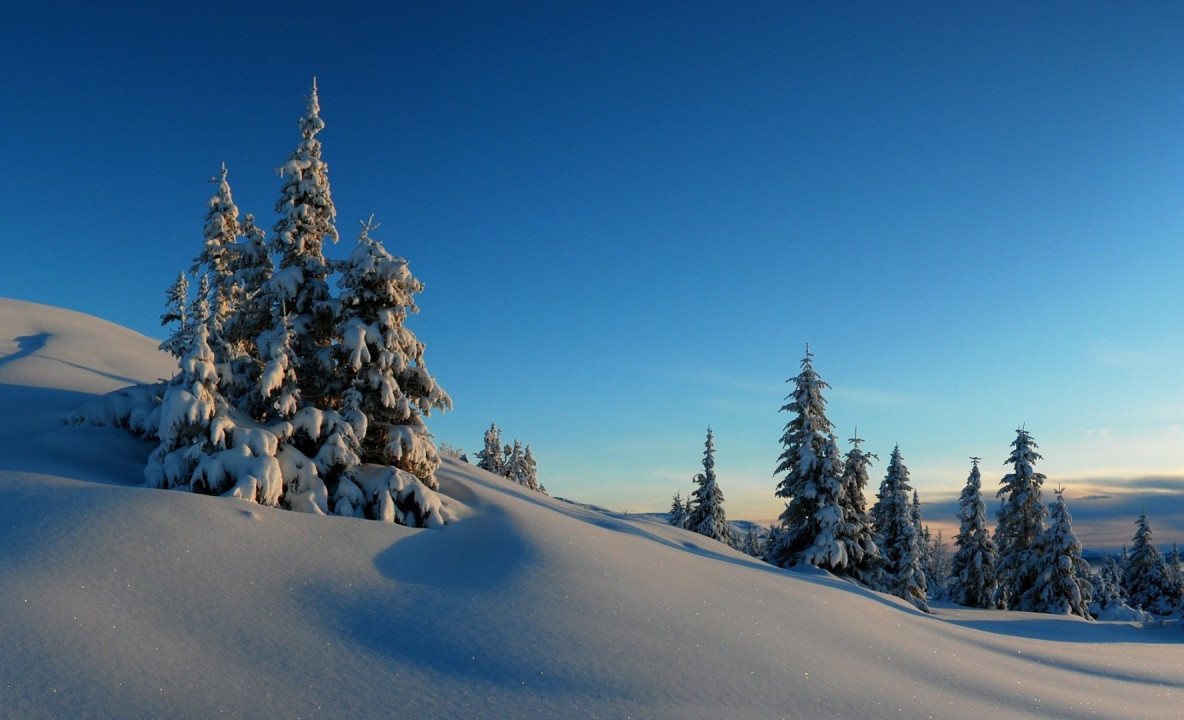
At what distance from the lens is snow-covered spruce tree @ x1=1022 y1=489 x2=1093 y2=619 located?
37031mm

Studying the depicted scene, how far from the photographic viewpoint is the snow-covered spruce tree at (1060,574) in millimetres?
37031

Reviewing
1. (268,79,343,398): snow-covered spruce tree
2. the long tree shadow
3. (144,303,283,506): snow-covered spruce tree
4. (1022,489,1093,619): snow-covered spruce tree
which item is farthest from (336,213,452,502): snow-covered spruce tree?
(1022,489,1093,619): snow-covered spruce tree

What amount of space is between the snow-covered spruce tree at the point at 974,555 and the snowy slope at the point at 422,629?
31.6 meters

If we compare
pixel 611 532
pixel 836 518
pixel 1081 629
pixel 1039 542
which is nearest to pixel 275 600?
pixel 611 532

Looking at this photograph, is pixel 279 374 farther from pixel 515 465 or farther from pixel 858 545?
pixel 515 465

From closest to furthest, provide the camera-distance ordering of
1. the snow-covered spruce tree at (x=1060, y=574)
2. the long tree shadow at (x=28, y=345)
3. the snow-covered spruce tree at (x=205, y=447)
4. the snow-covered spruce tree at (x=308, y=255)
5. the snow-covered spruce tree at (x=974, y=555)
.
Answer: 1. the snow-covered spruce tree at (x=205, y=447)
2. the snow-covered spruce tree at (x=308, y=255)
3. the long tree shadow at (x=28, y=345)
4. the snow-covered spruce tree at (x=1060, y=574)
5. the snow-covered spruce tree at (x=974, y=555)

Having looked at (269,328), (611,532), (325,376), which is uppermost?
(269,328)

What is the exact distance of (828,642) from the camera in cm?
1235

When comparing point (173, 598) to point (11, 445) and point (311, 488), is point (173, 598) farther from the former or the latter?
point (11, 445)

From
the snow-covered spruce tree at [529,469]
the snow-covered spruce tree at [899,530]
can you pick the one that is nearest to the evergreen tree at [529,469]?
the snow-covered spruce tree at [529,469]

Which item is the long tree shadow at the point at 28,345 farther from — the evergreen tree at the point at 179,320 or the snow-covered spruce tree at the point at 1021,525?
the snow-covered spruce tree at the point at 1021,525

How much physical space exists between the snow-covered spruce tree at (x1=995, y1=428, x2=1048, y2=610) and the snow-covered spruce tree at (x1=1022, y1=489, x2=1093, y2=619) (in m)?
0.63

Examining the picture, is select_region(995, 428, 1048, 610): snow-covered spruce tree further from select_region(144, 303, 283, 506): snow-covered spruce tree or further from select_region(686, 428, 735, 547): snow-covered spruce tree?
select_region(144, 303, 283, 506): snow-covered spruce tree

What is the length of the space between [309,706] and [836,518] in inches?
1023
